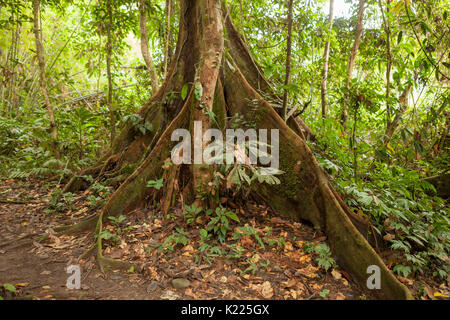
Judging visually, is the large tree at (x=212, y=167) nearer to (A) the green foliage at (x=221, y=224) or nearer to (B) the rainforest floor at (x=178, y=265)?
(B) the rainforest floor at (x=178, y=265)

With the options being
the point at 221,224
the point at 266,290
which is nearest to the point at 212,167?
the point at 221,224

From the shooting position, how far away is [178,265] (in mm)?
2650

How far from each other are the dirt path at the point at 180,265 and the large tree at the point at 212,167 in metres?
0.19

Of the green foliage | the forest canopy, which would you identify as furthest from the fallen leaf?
the green foliage

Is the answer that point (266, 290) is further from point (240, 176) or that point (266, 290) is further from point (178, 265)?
point (240, 176)

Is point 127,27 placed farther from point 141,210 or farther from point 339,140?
point 339,140

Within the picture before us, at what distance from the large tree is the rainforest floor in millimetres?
182

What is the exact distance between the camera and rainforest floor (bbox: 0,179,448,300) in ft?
7.88

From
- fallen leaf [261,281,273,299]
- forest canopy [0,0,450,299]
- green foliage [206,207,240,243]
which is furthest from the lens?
green foliage [206,207,240,243]

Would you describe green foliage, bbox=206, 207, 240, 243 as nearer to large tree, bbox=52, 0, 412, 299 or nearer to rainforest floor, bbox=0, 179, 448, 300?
rainforest floor, bbox=0, 179, 448, 300

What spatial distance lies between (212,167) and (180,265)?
120 cm

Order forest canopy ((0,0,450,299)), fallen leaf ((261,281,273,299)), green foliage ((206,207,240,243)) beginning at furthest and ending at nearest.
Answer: green foliage ((206,207,240,243)) < forest canopy ((0,0,450,299)) < fallen leaf ((261,281,273,299))

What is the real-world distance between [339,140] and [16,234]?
4.93m

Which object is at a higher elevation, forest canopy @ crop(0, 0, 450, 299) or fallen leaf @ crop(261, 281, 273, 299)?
forest canopy @ crop(0, 0, 450, 299)
